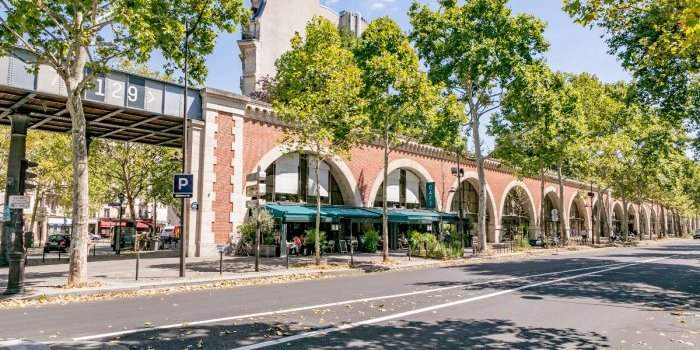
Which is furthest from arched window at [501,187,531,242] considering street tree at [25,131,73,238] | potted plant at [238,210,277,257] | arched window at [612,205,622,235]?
street tree at [25,131,73,238]

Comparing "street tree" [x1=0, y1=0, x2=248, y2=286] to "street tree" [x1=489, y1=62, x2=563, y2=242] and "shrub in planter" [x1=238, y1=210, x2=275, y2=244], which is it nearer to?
"shrub in planter" [x1=238, y1=210, x2=275, y2=244]

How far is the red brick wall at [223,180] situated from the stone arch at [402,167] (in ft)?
33.4

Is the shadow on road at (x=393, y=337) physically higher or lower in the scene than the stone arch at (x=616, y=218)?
lower

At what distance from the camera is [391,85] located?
20.5 meters

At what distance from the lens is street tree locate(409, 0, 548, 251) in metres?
25.5

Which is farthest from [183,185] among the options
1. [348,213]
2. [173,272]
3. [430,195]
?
[430,195]

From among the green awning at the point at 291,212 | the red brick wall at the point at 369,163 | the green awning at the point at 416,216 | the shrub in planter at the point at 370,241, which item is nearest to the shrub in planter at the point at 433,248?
the shrub in planter at the point at 370,241

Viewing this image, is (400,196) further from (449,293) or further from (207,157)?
(449,293)

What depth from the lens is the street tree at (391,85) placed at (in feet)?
66.3

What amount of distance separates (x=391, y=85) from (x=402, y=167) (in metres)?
13.4

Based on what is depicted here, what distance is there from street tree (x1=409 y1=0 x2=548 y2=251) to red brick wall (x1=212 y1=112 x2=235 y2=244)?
11.9 meters

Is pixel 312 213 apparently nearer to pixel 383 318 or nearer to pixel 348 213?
pixel 348 213

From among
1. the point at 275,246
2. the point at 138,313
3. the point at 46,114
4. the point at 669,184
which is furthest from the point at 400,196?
the point at 669,184

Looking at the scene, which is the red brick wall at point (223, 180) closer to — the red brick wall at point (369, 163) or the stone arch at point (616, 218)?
the red brick wall at point (369, 163)
